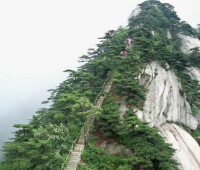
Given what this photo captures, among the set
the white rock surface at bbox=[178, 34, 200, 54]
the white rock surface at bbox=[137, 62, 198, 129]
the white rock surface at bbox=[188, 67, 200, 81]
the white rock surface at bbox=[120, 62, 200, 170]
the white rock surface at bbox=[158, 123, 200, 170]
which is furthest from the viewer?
the white rock surface at bbox=[178, 34, 200, 54]

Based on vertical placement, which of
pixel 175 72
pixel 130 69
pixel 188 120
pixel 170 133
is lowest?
pixel 170 133

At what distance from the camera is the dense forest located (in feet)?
38.3

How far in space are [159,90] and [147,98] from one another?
9.24ft

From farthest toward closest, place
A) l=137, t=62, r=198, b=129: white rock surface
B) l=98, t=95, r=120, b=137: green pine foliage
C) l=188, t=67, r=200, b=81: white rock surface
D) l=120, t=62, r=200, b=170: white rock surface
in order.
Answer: l=188, t=67, r=200, b=81: white rock surface, l=137, t=62, r=198, b=129: white rock surface, l=120, t=62, r=200, b=170: white rock surface, l=98, t=95, r=120, b=137: green pine foliage

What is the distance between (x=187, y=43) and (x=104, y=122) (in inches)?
1402

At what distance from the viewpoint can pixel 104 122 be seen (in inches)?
619

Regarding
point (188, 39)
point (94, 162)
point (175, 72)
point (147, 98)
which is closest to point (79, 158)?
point (94, 162)

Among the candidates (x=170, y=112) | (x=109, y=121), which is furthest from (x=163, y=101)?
(x=109, y=121)

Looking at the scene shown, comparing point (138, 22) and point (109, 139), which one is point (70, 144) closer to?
point (109, 139)

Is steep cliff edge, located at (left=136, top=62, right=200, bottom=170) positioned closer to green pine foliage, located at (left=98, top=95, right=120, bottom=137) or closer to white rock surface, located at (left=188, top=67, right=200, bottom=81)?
green pine foliage, located at (left=98, top=95, right=120, bottom=137)

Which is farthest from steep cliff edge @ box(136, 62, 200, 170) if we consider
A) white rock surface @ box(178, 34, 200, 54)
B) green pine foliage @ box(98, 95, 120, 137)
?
white rock surface @ box(178, 34, 200, 54)

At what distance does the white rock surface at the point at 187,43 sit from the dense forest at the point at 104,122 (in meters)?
6.02

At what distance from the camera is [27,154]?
37.4 feet

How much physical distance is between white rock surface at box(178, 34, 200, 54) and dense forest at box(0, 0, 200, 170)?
602 cm
